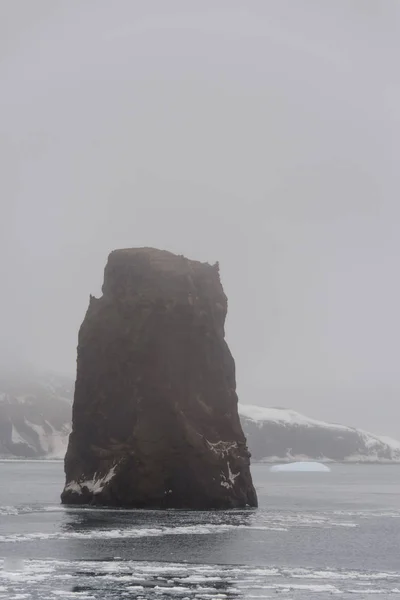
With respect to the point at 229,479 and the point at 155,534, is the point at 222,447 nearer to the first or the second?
the point at 229,479

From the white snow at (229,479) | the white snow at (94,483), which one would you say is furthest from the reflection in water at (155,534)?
the white snow at (94,483)

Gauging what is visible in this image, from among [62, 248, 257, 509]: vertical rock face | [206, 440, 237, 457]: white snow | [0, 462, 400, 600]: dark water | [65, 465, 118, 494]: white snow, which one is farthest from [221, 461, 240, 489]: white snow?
[65, 465, 118, 494]: white snow

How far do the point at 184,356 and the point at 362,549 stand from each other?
28541 mm

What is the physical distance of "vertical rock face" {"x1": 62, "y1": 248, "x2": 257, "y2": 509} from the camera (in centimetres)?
7462

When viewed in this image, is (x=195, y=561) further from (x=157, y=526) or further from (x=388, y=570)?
(x=157, y=526)

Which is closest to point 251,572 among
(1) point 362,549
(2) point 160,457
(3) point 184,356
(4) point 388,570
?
(4) point 388,570

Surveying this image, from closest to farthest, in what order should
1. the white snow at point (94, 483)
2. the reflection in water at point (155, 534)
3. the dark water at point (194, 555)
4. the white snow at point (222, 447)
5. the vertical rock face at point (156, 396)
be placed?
1. the dark water at point (194, 555)
2. the reflection in water at point (155, 534)
3. the vertical rock face at point (156, 396)
4. the white snow at point (222, 447)
5. the white snow at point (94, 483)

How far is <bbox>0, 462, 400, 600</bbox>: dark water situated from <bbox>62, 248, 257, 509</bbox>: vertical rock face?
2.96 metres

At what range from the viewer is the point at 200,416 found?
77.0 m

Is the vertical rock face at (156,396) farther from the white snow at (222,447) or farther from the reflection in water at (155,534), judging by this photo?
the reflection in water at (155,534)

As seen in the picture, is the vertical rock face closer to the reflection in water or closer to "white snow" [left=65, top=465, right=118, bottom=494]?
"white snow" [left=65, top=465, right=118, bottom=494]

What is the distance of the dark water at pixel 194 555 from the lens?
36.6 metres

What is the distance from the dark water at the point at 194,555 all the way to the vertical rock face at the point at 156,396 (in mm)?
2958

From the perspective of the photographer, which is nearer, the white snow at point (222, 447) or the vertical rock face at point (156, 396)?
the vertical rock face at point (156, 396)
